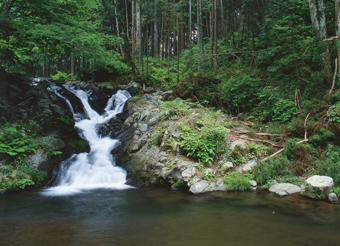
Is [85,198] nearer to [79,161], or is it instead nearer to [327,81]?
[79,161]

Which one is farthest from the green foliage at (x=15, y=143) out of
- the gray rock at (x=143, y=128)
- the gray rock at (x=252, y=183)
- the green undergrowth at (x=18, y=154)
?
the gray rock at (x=252, y=183)

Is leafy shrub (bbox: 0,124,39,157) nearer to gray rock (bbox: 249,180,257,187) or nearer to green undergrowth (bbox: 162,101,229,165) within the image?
green undergrowth (bbox: 162,101,229,165)

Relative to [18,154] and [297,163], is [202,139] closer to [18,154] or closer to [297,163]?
[297,163]

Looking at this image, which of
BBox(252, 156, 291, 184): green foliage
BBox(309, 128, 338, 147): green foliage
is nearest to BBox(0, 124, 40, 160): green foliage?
BBox(252, 156, 291, 184): green foliage

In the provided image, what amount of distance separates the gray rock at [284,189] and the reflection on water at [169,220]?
26cm

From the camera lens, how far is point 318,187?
223 inches

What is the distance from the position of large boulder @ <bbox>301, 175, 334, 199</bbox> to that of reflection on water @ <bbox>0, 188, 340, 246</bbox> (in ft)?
0.76

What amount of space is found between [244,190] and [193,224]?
2853mm

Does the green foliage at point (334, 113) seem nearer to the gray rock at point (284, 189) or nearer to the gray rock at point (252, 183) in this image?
the gray rock at point (284, 189)

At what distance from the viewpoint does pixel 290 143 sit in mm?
7512

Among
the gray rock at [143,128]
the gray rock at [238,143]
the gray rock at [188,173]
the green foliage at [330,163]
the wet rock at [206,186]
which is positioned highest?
the gray rock at [143,128]

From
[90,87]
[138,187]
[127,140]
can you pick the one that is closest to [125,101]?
[90,87]

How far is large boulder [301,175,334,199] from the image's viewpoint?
18.5 feet

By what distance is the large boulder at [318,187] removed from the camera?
18.5ft
